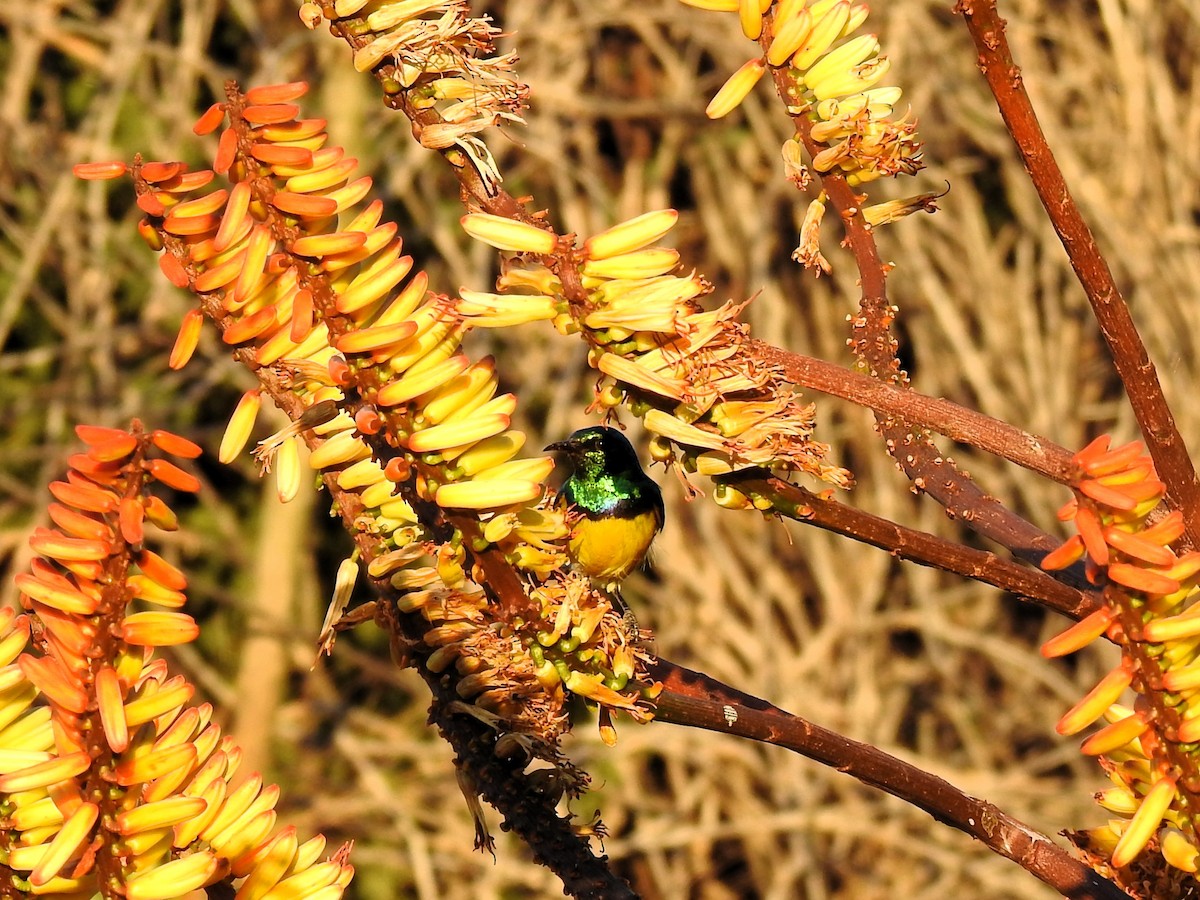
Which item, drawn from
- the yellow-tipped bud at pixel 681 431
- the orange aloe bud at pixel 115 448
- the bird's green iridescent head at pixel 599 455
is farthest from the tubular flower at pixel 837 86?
the bird's green iridescent head at pixel 599 455

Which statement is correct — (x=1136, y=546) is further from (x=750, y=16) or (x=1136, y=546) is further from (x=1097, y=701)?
(x=750, y=16)

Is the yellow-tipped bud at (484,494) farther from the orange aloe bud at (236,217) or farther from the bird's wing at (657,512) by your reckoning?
the bird's wing at (657,512)

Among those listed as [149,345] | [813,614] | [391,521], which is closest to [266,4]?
[149,345]

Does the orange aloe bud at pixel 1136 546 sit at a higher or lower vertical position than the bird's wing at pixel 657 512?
higher

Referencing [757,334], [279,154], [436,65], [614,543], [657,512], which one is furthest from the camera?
[757,334]

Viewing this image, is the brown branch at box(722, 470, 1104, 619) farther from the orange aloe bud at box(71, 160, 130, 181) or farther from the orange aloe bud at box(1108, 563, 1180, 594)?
the orange aloe bud at box(71, 160, 130, 181)

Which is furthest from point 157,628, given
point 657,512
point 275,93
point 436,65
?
point 657,512
